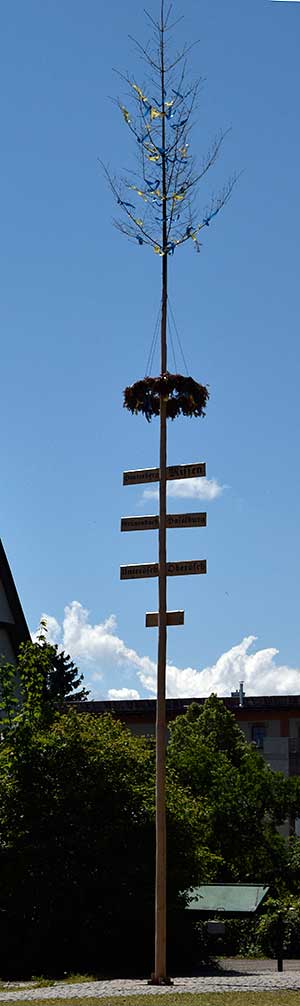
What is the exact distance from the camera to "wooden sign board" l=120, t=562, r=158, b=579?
66.3 feet

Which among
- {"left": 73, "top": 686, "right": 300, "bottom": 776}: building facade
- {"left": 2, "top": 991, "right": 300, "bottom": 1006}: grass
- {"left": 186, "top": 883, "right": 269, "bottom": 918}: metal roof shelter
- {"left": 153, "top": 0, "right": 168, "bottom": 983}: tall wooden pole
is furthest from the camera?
{"left": 73, "top": 686, "right": 300, "bottom": 776}: building facade

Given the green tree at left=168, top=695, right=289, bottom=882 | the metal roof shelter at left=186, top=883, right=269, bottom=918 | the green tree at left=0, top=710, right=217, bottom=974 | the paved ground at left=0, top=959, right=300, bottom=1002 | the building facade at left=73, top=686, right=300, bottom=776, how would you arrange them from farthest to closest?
the building facade at left=73, top=686, right=300, bottom=776 → the green tree at left=168, top=695, right=289, bottom=882 → the metal roof shelter at left=186, top=883, right=269, bottom=918 → the green tree at left=0, top=710, right=217, bottom=974 → the paved ground at left=0, top=959, right=300, bottom=1002

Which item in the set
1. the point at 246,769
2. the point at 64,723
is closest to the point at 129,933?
the point at 64,723

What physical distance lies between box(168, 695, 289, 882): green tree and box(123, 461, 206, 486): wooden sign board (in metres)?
11.5

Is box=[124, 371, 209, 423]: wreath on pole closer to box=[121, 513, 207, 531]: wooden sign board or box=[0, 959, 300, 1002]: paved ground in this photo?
box=[121, 513, 207, 531]: wooden sign board

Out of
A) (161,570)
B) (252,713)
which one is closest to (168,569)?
(161,570)

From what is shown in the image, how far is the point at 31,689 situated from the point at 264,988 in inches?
337

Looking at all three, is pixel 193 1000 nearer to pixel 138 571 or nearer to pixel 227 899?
pixel 138 571

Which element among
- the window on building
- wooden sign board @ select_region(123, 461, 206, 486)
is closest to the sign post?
wooden sign board @ select_region(123, 461, 206, 486)

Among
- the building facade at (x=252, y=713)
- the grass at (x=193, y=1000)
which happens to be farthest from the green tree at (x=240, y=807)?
the building facade at (x=252, y=713)

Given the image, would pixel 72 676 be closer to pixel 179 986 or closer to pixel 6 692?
pixel 6 692

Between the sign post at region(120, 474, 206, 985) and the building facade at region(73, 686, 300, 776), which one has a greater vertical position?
the building facade at region(73, 686, 300, 776)

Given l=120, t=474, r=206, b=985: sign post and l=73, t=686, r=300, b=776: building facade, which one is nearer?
l=120, t=474, r=206, b=985: sign post

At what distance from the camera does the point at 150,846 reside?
23.4m
